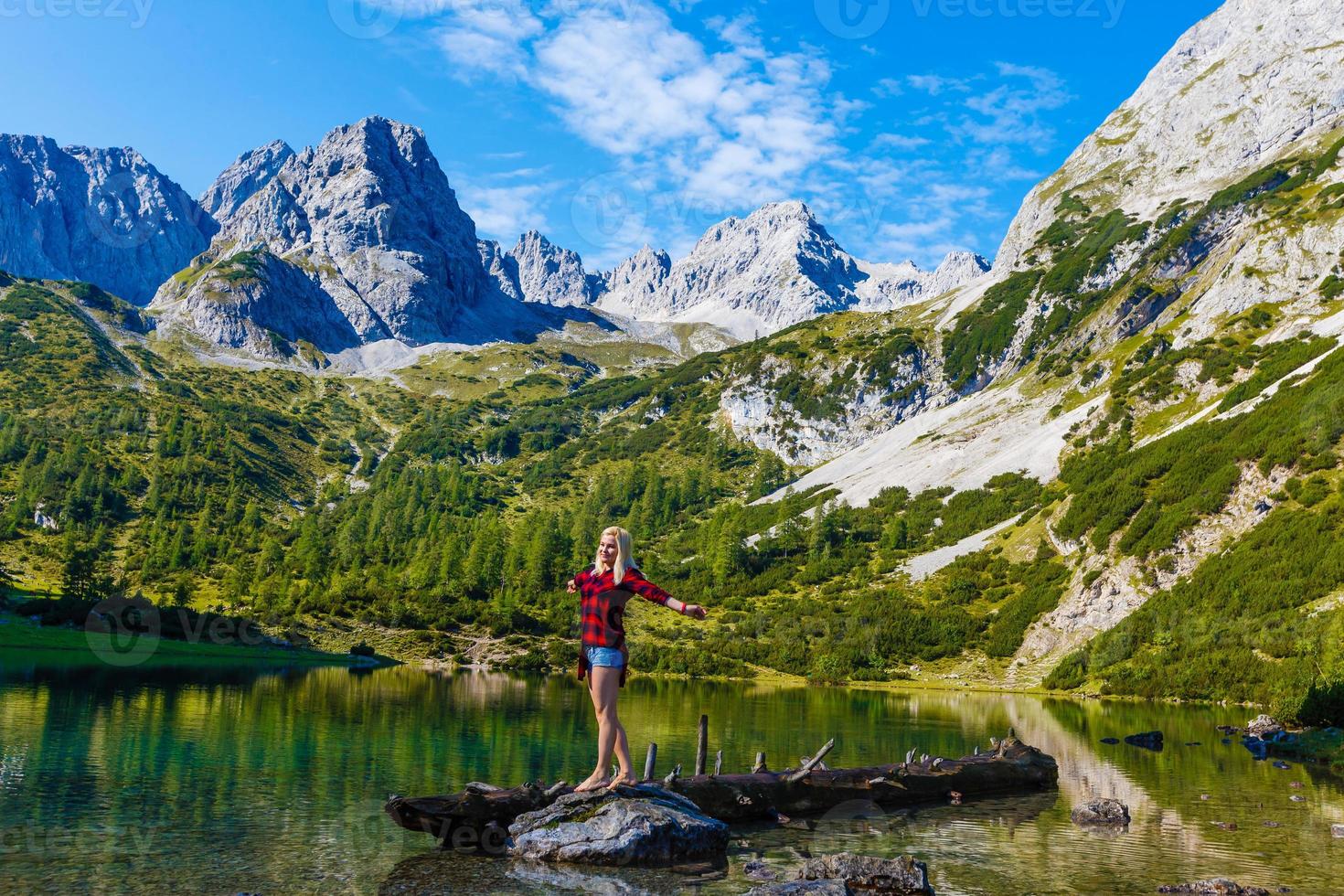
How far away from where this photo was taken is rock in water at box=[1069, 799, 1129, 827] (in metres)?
28.1

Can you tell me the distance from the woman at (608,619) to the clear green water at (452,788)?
341cm

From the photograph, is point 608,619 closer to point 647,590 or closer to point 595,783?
point 647,590

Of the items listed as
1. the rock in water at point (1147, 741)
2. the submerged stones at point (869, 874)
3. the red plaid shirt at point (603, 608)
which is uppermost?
the red plaid shirt at point (603, 608)

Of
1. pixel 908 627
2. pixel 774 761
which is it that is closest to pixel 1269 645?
pixel 908 627

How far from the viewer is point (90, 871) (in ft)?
60.8

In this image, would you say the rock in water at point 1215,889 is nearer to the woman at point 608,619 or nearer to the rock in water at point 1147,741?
the woman at point 608,619

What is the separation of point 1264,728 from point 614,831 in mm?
49558

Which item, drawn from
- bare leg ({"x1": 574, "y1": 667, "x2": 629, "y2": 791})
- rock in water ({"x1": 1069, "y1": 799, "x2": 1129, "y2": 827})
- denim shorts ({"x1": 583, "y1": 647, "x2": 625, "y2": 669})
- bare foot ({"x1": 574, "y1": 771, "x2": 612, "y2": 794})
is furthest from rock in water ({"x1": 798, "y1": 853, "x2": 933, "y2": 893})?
rock in water ({"x1": 1069, "y1": 799, "x2": 1129, "y2": 827})

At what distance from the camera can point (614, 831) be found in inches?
802

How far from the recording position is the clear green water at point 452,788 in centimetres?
1958

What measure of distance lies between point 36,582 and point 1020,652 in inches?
5487

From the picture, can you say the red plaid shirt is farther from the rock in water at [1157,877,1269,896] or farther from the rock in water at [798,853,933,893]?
the rock in water at [1157,877,1269,896]

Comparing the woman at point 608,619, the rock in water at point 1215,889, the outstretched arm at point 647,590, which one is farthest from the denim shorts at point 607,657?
the rock in water at point 1215,889

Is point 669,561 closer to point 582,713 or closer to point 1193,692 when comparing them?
point 1193,692
